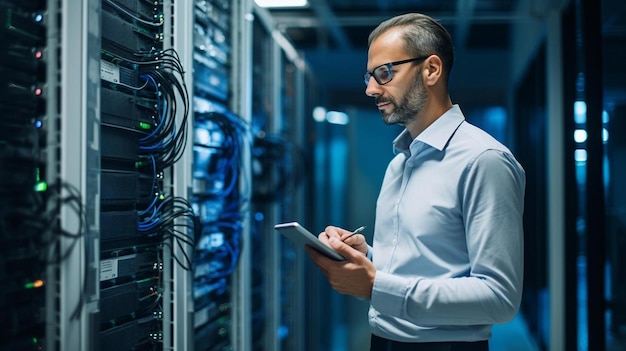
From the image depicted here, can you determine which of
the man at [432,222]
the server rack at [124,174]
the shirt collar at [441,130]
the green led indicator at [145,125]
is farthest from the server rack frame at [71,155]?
the shirt collar at [441,130]

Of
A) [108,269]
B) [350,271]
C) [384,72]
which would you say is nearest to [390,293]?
[350,271]

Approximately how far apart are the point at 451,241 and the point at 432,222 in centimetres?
5

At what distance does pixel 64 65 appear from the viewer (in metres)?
1.32

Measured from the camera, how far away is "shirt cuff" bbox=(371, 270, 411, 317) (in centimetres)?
126

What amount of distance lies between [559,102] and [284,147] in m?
1.81

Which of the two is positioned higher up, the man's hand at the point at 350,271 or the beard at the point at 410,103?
the beard at the point at 410,103

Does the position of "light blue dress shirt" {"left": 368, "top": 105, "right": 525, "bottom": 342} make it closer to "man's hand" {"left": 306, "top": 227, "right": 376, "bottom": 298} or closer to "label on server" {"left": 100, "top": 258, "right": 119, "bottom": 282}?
"man's hand" {"left": 306, "top": 227, "right": 376, "bottom": 298}

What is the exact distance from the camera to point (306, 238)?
4.16ft

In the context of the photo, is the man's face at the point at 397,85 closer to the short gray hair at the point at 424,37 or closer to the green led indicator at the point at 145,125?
the short gray hair at the point at 424,37

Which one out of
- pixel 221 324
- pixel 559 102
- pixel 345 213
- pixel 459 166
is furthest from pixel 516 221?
pixel 345 213

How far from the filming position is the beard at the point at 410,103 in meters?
1.41

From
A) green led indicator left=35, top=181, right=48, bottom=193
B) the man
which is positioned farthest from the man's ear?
green led indicator left=35, top=181, right=48, bottom=193

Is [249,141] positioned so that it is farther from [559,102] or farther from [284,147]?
[559,102]

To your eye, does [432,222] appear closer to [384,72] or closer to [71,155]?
[384,72]
